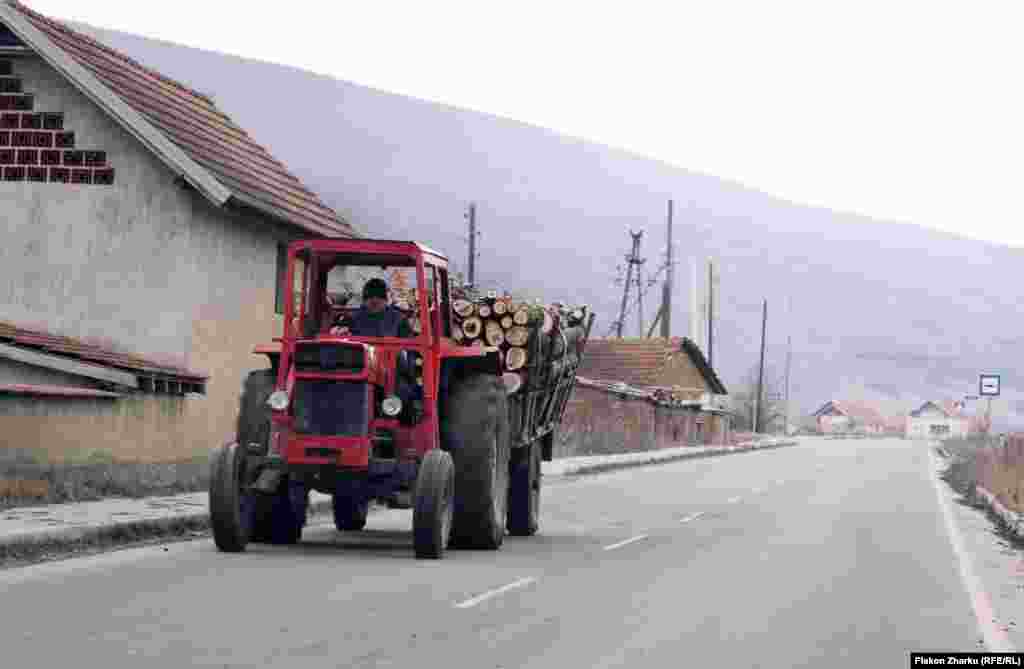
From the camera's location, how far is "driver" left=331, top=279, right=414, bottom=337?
54.1ft

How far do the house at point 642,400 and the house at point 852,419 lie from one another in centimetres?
9107

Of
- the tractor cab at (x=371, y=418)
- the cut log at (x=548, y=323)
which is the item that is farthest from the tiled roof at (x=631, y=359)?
the tractor cab at (x=371, y=418)

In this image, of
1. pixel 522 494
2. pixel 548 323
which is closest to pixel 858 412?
pixel 522 494

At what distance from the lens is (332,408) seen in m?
15.6

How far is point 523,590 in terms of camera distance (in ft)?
43.7

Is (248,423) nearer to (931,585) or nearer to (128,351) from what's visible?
(931,585)

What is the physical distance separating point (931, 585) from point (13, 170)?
17.6 metres

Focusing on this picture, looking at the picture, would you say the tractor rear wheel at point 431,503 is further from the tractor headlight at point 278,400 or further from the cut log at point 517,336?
the cut log at point 517,336

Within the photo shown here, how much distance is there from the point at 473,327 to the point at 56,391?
6353 millimetres

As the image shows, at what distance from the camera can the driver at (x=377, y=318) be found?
1650cm

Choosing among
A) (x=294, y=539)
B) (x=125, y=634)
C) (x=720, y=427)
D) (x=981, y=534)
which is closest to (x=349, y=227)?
(x=981, y=534)

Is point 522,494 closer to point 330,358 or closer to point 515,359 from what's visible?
point 515,359

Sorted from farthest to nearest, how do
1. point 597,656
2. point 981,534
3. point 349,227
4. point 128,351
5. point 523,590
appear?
point 349,227, point 128,351, point 981,534, point 523,590, point 597,656

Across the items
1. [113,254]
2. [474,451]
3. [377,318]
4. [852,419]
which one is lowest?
[852,419]
